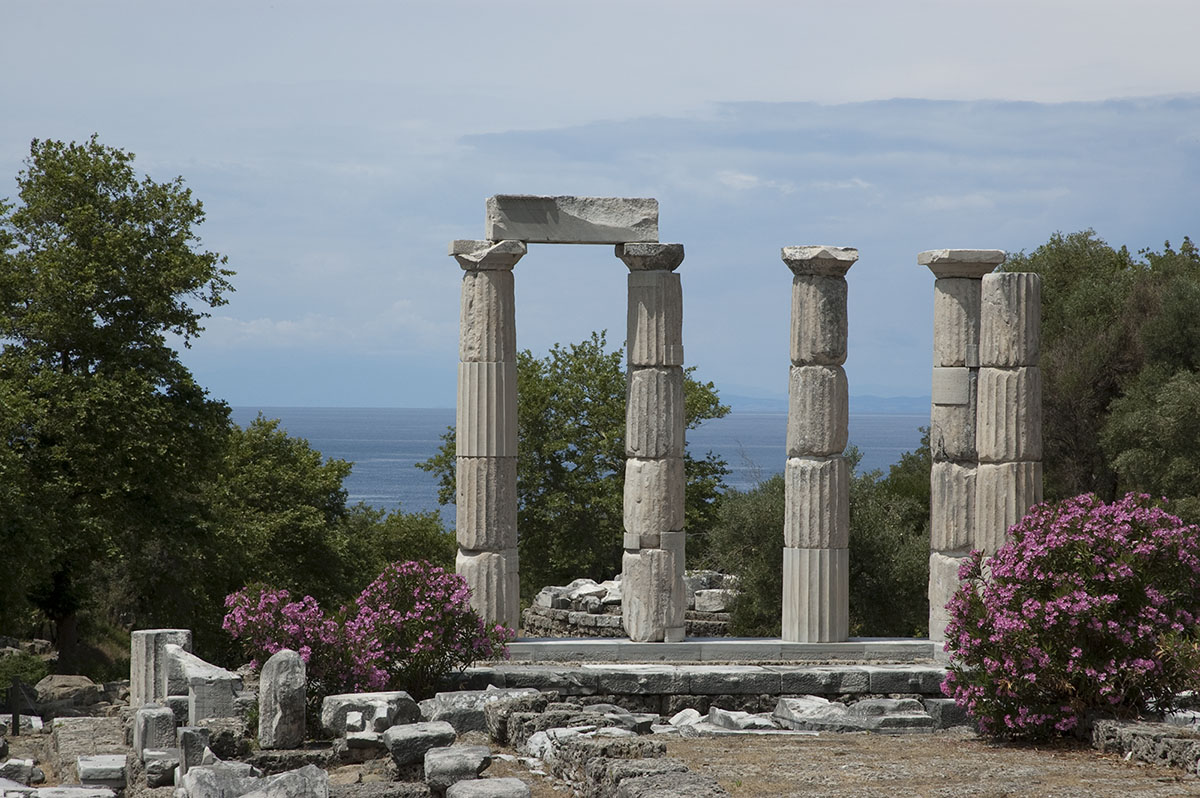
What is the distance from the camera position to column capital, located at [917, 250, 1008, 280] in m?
22.2

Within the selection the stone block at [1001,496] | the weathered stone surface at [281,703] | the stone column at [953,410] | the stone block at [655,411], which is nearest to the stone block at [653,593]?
the stone block at [655,411]

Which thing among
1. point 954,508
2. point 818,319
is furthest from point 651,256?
point 954,508

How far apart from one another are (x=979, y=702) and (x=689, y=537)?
26.4m

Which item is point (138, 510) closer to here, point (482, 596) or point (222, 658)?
point (222, 658)

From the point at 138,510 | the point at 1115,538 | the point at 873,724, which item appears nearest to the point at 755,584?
the point at 138,510

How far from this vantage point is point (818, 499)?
2175 centimetres

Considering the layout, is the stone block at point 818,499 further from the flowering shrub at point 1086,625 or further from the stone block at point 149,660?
the stone block at point 149,660

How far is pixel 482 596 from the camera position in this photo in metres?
21.4

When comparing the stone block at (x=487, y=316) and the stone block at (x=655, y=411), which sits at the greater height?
the stone block at (x=487, y=316)

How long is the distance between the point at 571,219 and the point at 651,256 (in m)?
1.17

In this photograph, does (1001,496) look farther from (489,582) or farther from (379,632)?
(379,632)

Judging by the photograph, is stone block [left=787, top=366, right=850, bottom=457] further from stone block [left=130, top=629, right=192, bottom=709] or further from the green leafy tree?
the green leafy tree

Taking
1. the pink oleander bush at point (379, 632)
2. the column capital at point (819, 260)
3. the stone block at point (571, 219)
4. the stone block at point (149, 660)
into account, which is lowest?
the stone block at point (149, 660)

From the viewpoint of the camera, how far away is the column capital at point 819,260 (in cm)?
2153
